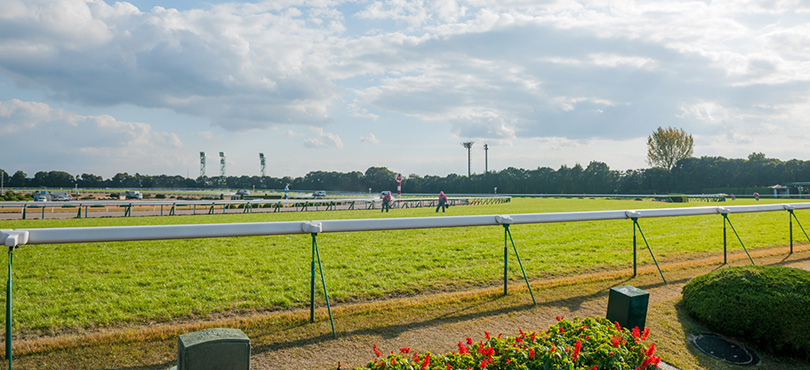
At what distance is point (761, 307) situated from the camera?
4.30 metres

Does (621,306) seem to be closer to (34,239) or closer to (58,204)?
(34,239)

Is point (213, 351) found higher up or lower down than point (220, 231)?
lower down

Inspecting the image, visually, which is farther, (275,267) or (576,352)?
(275,267)

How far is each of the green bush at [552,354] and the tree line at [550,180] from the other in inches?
2505

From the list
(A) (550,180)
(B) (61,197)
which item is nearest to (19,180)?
(B) (61,197)

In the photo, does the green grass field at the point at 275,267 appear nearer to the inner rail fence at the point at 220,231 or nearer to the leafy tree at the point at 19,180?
the inner rail fence at the point at 220,231

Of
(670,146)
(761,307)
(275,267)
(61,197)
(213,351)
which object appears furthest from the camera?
(670,146)

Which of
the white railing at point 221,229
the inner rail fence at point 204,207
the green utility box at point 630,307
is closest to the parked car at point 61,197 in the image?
the inner rail fence at point 204,207

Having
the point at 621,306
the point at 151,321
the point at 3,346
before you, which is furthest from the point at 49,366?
the point at 621,306

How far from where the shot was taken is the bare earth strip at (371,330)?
12.0ft

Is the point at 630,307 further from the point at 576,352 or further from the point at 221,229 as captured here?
the point at 221,229

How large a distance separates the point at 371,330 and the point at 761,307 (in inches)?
146

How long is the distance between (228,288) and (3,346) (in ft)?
8.00

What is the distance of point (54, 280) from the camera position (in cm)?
643
